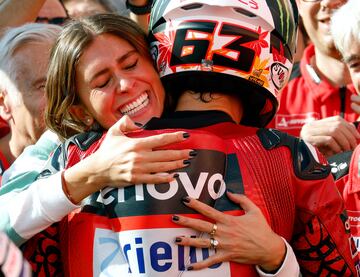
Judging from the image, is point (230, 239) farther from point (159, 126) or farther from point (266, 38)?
point (266, 38)

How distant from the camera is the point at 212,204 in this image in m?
4.02

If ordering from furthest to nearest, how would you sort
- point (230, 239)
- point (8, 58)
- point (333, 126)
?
1. point (8, 58)
2. point (333, 126)
3. point (230, 239)

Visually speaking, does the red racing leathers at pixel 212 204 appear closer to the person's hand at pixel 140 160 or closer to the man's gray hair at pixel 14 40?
the person's hand at pixel 140 160

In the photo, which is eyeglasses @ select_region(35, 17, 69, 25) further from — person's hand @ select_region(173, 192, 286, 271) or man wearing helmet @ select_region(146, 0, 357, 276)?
person's hand @ select_region(173, 192, 286, 271)

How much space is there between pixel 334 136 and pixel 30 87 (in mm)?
1960

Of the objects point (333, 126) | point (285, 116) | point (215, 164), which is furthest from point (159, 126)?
point (285, 116)

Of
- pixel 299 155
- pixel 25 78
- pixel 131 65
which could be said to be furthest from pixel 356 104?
pixel 25 78

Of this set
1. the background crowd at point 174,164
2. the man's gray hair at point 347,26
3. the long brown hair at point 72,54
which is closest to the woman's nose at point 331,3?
the man's gray hair at point 347,26

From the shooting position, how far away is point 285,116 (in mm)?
6934

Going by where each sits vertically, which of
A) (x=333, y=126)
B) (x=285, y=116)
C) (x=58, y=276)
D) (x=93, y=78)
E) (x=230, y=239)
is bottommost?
(x=285, y=116)

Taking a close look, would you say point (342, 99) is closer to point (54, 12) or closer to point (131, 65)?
point (54, 12)

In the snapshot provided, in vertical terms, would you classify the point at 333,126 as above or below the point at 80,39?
below

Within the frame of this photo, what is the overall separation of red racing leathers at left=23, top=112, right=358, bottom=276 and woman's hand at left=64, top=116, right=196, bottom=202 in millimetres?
51

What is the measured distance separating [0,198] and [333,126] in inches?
88.2
